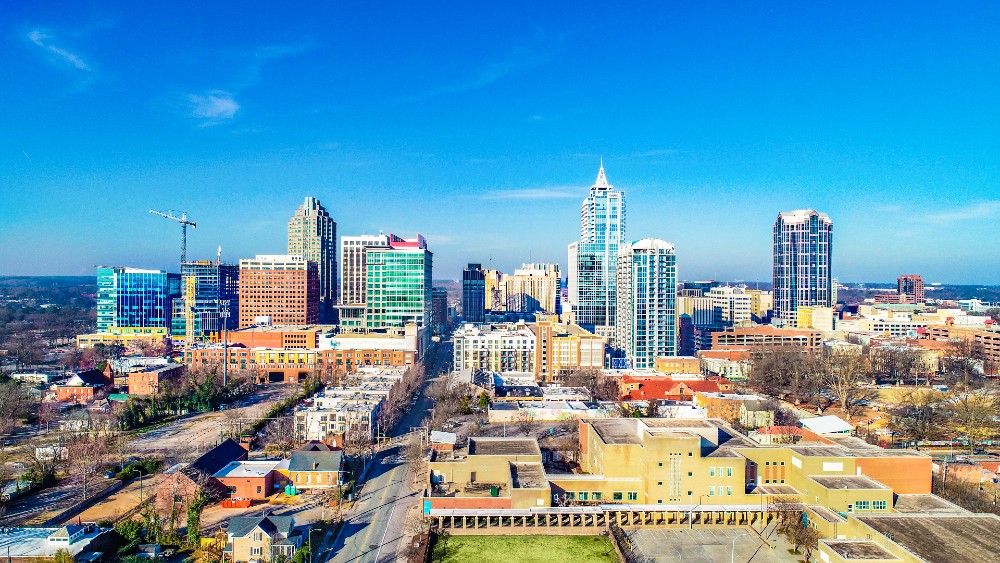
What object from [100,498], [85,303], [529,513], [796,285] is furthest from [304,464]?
[85,303]

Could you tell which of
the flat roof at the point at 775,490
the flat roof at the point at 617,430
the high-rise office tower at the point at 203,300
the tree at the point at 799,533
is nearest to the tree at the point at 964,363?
the flat roof at the point at 775,490

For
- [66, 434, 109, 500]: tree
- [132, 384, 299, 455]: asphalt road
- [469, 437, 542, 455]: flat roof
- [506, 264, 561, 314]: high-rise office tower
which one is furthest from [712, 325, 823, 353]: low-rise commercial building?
[506, 264, 561, 314]: high-rise office tower

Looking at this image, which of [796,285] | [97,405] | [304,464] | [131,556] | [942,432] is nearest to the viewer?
[131,556]

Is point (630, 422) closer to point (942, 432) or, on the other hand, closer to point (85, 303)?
point (942, 432)

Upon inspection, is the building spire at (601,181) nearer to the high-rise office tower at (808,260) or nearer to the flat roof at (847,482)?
the high-rise office tower at (808,260)

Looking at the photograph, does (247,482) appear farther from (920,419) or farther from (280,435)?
(920,419)

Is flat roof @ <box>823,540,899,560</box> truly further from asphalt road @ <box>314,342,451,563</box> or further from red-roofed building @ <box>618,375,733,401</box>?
red-roofed building @ <box>618,375,733,401</box>
